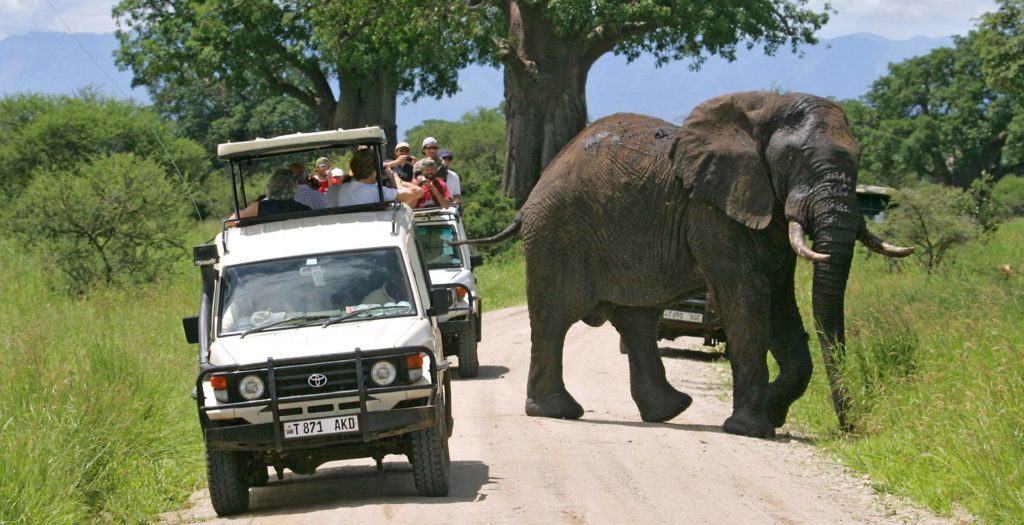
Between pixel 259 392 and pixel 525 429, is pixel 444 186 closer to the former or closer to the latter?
pixel 525 429

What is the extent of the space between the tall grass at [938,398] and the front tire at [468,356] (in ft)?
12.4

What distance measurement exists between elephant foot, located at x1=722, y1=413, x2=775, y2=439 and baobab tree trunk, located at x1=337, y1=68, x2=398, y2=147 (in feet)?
104

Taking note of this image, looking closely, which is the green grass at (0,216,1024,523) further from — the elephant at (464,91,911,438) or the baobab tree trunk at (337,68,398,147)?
the baobab tree trunk at (337,68,398,147)

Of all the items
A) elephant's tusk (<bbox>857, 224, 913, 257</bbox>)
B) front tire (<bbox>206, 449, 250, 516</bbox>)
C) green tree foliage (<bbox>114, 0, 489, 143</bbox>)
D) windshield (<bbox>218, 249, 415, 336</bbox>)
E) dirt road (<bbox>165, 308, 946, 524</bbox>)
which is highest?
green tree foliage (<bbox>114, 0, 489, 143</bbox>)

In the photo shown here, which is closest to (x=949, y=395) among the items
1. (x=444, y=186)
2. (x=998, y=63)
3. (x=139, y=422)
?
(x=139, y=422)

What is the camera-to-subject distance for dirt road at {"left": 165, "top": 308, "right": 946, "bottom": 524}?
909cm

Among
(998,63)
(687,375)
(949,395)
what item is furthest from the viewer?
(998,63)

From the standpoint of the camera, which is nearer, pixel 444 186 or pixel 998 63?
pixel 444 186

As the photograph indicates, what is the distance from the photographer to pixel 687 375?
1792cm

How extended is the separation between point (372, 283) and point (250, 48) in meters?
33.5

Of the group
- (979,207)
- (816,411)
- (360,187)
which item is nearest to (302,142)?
(360,187)

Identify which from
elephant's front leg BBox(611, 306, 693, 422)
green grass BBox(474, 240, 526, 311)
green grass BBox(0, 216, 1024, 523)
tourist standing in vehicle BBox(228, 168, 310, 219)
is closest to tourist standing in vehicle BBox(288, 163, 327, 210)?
tourist standing in vehicle BBox(228, 168, 310, 219)

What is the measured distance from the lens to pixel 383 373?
9250mm

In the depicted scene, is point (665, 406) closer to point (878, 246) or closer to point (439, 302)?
point (878, 246)
